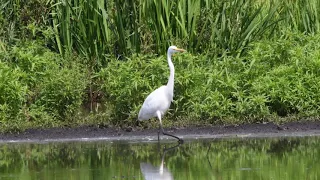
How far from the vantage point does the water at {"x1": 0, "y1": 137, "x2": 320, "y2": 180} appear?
926 cm

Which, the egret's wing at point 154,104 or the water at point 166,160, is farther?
the egret's wing at point 154,104

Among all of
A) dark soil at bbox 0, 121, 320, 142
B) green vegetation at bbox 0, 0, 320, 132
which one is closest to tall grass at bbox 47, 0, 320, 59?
green vegetation at bbox 0, 0, 320, 132

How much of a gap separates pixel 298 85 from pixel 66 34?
3.96 metres

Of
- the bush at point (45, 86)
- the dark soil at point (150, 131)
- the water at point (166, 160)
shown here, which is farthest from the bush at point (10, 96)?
the water at point (166, 160)

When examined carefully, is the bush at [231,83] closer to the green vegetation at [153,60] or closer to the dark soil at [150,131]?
the green vegetation at [153,60]

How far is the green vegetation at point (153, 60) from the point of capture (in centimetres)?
1284

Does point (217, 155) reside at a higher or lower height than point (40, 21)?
lower

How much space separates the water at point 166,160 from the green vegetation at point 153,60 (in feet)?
2.89

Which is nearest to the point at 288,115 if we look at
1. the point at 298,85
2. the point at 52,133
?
the point at 298,85

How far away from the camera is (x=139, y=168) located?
388 inches

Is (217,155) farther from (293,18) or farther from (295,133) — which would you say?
(293,18)

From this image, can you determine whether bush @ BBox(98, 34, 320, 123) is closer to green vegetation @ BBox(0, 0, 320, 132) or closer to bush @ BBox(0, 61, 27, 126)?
green vegetation @ BBox(0, 0, 320, 132)

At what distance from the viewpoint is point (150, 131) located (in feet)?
42.2

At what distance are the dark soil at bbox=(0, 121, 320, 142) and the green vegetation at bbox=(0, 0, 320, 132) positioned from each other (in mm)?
139
